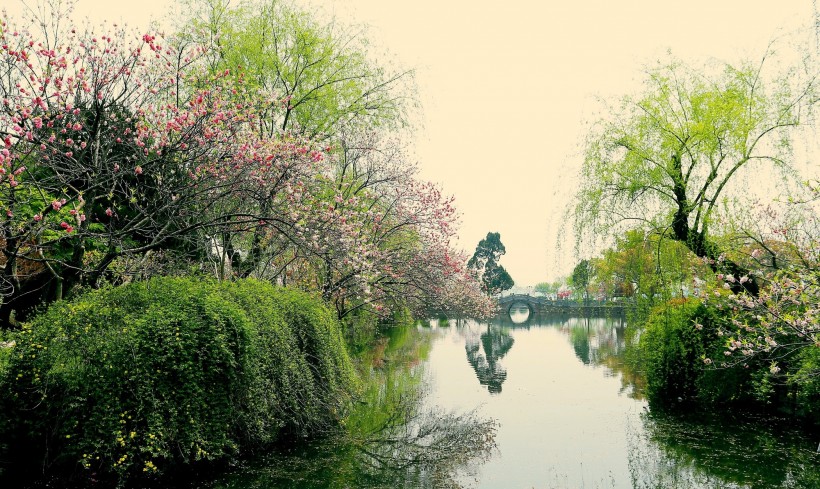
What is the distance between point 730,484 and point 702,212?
21.3ft

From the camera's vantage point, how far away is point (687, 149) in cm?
1259

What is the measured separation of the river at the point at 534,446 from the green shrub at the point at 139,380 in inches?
38.9

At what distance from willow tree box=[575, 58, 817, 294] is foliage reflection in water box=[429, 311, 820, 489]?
3.41 metres

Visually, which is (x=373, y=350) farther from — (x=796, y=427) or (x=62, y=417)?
(x=62, y=417)

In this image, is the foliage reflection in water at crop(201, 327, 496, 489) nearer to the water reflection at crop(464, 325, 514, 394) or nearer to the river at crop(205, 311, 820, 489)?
the river at crop(205, 311, 820, 489)

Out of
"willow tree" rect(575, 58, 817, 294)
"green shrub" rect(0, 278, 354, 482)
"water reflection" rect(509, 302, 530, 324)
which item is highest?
"willow tree" rect(575, 58, 817, 294)

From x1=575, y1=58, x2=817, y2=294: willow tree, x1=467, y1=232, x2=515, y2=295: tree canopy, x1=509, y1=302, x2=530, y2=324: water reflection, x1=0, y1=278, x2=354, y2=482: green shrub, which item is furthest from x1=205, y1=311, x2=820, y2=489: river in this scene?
x1=467, y1=232, x2=515, y2=295: tree canopy

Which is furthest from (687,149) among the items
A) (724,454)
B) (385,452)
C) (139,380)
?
(139,380)

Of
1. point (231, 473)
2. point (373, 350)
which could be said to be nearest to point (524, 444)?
point (231, 473)

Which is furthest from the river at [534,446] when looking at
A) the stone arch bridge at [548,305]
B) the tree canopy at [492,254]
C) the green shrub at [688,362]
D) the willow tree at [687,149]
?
the tree canopy at [492,254]

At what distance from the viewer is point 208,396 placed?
23.6ft

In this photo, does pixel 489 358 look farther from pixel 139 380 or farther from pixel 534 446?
pixel 139 380

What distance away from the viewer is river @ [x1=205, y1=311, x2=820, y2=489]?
26.8 ft

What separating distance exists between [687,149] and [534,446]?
740 centimetres
